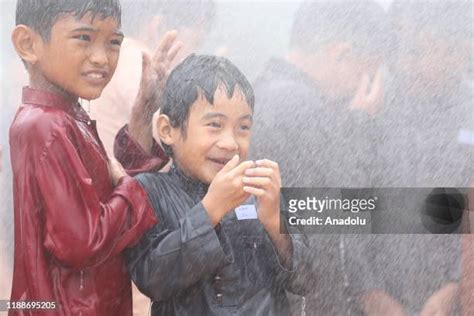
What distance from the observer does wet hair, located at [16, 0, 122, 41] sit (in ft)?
9.70

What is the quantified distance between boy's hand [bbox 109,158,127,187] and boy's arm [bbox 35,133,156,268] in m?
0.07

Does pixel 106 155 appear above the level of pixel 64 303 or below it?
above

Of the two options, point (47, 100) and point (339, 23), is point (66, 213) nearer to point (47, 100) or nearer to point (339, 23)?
point (47, 100)

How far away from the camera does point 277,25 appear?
3043mm

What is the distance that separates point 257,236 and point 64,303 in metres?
0.59

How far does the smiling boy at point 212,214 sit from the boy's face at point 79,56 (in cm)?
20

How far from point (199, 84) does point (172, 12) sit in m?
0.22

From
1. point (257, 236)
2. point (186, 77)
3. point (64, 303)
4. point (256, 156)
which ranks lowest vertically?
point (64, 303)

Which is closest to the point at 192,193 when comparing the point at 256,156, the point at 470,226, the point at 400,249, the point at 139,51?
the point at 256,156

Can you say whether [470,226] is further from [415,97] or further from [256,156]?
[256,156]

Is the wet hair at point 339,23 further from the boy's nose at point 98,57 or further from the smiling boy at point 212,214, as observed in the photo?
the boy's nose at point 98,57

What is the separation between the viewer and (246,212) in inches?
120

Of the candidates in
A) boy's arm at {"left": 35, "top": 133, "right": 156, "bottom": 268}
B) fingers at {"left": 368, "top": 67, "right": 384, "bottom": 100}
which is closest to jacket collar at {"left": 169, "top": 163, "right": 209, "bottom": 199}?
boy's arm at {"left": 35, "top": 133, "right": 156, "bottom": 268}

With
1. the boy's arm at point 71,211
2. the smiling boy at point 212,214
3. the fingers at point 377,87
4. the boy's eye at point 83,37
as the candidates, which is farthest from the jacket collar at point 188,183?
the fingers at point 377,87
